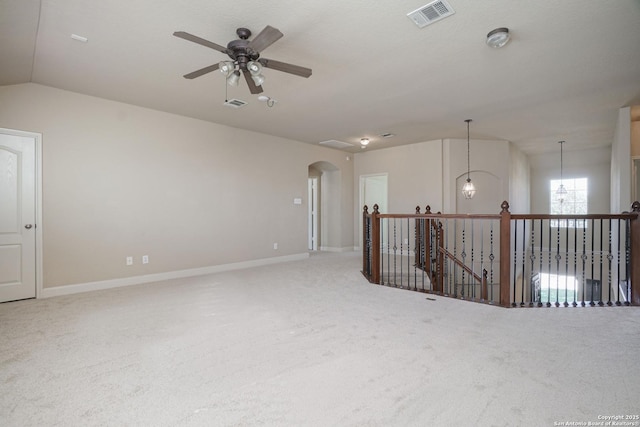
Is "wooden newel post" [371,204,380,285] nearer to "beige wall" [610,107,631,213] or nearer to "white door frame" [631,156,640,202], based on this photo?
"beige wall" [610,107,631,213]

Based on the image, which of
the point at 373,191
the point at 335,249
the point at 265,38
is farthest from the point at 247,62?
the point at 373,191

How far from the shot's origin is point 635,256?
3.64 m

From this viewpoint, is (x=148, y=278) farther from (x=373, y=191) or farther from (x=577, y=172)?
(x=577, y=172)

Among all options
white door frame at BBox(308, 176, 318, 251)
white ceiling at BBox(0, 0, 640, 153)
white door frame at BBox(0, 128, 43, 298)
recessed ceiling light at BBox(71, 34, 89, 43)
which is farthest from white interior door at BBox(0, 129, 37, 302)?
white door frame at BBox(308, 176, 318, 251)

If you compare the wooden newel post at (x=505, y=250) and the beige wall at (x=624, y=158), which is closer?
the wooden newel post at (x=505, y=250)

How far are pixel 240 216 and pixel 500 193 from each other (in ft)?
19.5

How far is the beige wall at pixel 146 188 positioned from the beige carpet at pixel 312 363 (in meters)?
1.00

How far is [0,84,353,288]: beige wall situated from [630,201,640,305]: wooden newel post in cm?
549

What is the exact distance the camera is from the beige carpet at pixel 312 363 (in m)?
1.77

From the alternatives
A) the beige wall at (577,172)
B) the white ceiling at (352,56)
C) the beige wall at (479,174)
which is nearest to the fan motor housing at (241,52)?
the white ceiling at (352,56)

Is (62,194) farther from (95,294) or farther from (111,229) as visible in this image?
(95,294)

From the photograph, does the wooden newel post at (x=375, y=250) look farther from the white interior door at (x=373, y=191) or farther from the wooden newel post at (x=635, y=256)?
the white interior door at (x=373, y=191)

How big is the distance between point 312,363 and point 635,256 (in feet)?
13.0

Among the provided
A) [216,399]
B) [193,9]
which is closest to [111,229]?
[193,9]
